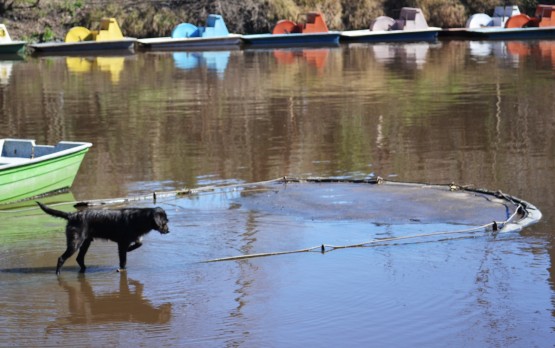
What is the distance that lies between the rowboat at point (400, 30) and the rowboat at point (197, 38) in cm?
504

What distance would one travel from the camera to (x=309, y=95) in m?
27.2

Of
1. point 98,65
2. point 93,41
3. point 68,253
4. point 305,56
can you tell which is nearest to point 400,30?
point 305,56

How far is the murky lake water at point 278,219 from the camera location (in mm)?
9617

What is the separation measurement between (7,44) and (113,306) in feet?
107

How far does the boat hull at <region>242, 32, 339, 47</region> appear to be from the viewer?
44.5 meters

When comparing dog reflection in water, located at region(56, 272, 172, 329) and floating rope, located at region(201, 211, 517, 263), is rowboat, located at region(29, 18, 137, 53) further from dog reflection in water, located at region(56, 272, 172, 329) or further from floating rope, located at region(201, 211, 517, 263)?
dog reflection in water, located at region(56, 272, 172, 329)

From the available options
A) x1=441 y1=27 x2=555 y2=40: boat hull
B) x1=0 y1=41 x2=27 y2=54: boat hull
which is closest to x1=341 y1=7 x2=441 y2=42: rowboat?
x1=441 y1=27 x2=555 y2=40: boat hull

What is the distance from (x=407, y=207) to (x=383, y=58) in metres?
24.8

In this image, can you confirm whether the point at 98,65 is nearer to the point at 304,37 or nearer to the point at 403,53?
the point at 304,37

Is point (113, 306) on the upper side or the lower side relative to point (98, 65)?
lower

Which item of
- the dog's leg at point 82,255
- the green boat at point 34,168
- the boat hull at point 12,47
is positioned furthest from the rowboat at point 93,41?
the dog's leg at point 82,255

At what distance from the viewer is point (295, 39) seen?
4459 centimetres

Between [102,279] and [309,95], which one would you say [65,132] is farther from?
[102,279]

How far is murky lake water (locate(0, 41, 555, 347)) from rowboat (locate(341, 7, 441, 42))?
481 inches
